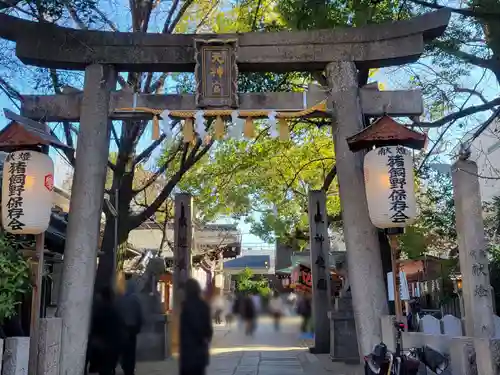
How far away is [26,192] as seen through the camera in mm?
7285

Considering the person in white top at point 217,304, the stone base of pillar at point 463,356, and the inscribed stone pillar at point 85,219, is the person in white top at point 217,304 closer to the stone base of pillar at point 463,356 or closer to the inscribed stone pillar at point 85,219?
the inscribed stone pillar at point 85,219

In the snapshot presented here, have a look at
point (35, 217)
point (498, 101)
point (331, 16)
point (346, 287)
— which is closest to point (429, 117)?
point (498, 101)

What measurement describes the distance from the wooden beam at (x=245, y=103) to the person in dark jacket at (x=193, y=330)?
3142mm

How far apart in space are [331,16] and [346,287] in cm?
659

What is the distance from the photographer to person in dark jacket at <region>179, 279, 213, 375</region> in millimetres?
6949

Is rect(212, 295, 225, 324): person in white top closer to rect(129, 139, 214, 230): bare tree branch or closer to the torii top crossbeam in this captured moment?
rect(129, 139, 214, 230): bare tree branch

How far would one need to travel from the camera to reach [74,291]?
302 inches

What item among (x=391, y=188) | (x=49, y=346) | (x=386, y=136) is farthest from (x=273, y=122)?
(x=49, y=346)

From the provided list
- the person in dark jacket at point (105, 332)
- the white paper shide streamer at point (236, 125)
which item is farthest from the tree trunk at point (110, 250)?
the white paper shide streamer at point (236, 125)

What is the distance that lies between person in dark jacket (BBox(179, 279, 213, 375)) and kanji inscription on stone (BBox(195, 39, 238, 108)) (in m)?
3.08

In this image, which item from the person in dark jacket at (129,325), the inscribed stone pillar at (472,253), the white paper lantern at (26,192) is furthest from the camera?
the person in dark jacket at (129,325)

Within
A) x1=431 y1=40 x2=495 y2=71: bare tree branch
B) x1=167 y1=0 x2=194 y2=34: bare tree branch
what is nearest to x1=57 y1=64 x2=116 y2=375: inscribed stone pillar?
x1=167 y1=0 x2=194 y2=34: bare tree branch

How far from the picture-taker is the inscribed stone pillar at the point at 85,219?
754cm

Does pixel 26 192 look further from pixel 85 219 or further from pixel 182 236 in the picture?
pixel 182 236
